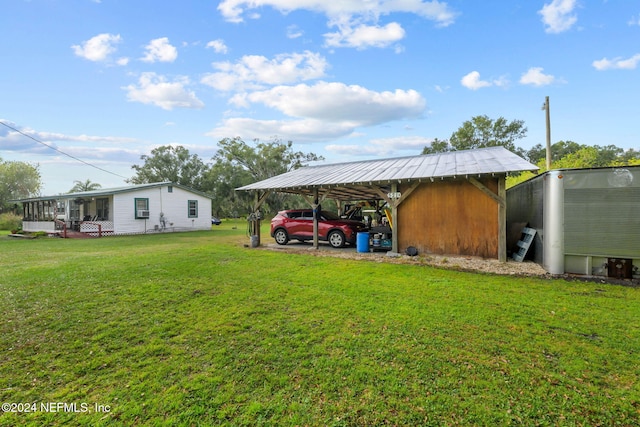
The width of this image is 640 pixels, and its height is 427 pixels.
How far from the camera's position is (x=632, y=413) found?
210 cm

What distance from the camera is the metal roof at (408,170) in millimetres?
7785

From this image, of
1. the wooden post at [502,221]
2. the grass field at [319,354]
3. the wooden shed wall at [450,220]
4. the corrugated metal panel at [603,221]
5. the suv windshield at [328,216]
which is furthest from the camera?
the suv windshield at [328,216]

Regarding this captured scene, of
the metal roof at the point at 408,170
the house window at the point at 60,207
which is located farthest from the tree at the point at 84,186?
the metal roof at the point at 408,170

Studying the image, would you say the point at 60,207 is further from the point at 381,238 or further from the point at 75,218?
the point at 381,238

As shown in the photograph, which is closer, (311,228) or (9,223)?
(311,228)

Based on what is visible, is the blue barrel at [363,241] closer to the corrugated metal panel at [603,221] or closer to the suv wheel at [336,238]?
the suv wheel at [336,238]

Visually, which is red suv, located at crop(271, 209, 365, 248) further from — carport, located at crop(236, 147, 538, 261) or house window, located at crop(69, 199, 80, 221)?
house window, located at crop(69, 199, 80, 221)

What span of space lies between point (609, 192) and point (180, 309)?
27.4ft

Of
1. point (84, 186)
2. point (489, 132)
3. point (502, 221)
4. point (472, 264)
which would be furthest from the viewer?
point (84, 186)

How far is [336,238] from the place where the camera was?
10961mm

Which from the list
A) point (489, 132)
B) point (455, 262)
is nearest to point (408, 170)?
point (455, 262)

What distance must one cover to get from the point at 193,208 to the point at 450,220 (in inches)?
701

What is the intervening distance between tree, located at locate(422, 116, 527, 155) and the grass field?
112ft

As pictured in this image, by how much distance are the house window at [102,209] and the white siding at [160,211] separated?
1933 mm
